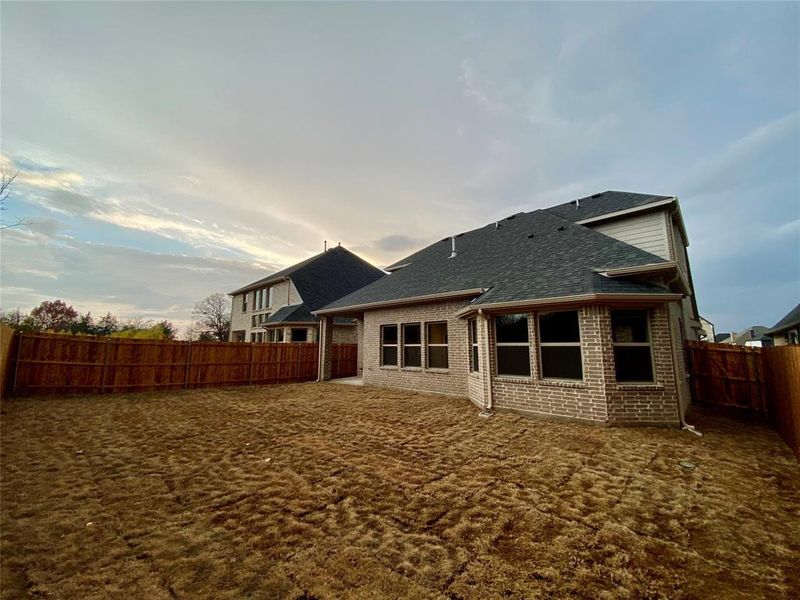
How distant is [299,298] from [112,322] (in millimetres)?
23269


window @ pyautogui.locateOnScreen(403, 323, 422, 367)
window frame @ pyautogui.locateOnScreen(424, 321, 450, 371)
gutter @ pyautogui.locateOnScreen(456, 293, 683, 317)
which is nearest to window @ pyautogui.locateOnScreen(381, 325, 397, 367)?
window @ pyautogui.locateOnScreen(403, 323, 422, 367)

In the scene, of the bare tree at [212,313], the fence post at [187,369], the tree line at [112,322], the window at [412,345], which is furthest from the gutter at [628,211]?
the bare tree at [212,313]

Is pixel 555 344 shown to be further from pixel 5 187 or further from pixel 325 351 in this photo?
pixel 5 187

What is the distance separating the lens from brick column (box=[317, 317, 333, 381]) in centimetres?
1647

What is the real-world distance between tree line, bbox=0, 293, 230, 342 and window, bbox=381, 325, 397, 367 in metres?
13.2

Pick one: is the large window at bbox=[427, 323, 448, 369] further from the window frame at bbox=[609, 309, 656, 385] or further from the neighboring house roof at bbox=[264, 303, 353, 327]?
the neighboring house roof at bbox=[264, 303, 353, 327]

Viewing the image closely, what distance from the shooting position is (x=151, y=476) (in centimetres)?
447

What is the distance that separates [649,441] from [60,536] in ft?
Answer: 27.5

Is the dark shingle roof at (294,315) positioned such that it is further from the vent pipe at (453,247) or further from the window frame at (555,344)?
the window frame at (555,344)

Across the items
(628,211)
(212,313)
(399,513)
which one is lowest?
(399,513)

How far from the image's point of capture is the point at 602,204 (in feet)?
39.4

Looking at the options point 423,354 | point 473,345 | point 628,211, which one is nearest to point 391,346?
point 423,354

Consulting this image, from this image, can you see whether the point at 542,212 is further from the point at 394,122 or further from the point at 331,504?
the point at 331,504

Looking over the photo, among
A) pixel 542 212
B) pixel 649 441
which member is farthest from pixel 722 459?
pixel 542 212
